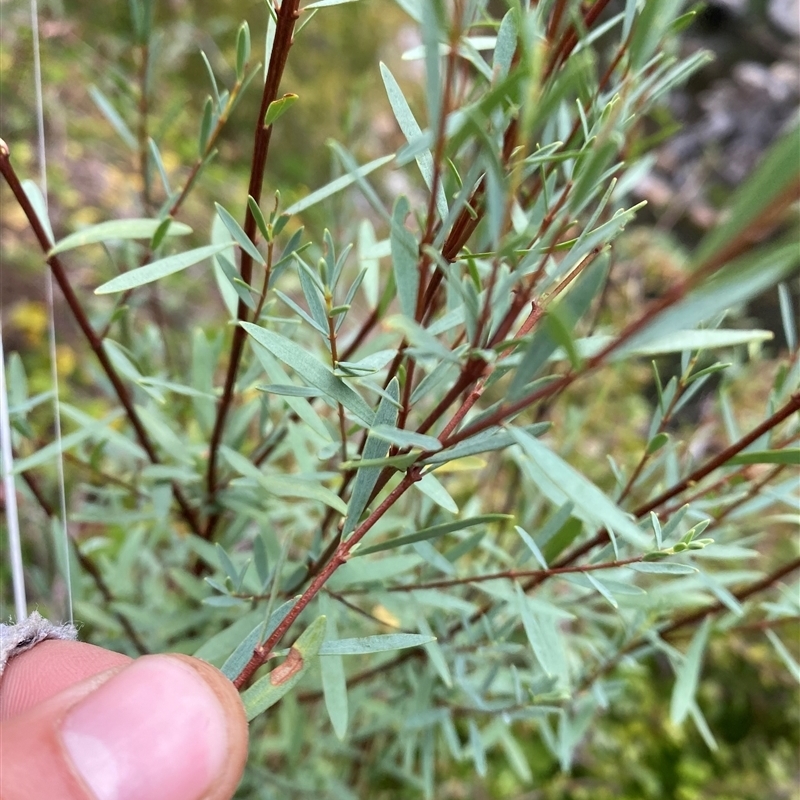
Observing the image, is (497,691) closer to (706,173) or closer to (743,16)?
(706,173)

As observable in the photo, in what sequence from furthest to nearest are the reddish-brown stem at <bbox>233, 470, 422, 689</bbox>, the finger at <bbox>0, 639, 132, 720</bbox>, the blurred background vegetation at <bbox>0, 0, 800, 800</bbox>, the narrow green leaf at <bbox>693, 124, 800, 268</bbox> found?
the blurred background vegetation at <bbox>0, 0, 800, 800</bbox> < the finger at <bbox>0, 639, 132, 720</bbox> < the reddish-brown stem at <bbox>233, 470, 422, 689</bbox> < the narrow green leaf at <bbox>693, 124, 800, 268</bbox>

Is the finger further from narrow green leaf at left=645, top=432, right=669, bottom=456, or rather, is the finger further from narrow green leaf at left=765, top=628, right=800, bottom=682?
narrow green leaf at left=765, top=628, right=800, bottom=682

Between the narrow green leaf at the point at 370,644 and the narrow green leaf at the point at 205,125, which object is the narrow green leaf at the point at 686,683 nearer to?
the narrow green leaf at the point at 370,644

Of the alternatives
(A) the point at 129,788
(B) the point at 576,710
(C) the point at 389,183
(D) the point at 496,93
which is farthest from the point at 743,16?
(A) the point at 129,788

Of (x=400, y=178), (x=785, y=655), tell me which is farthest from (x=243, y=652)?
(x=400, y=178)

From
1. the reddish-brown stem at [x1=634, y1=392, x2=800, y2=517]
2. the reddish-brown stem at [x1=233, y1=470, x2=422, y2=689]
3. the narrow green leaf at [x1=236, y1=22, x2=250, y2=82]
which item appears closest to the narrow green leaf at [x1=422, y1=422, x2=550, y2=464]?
the reddish-brown stem at [x1=233, y1=470, x2=422, y2=689]
